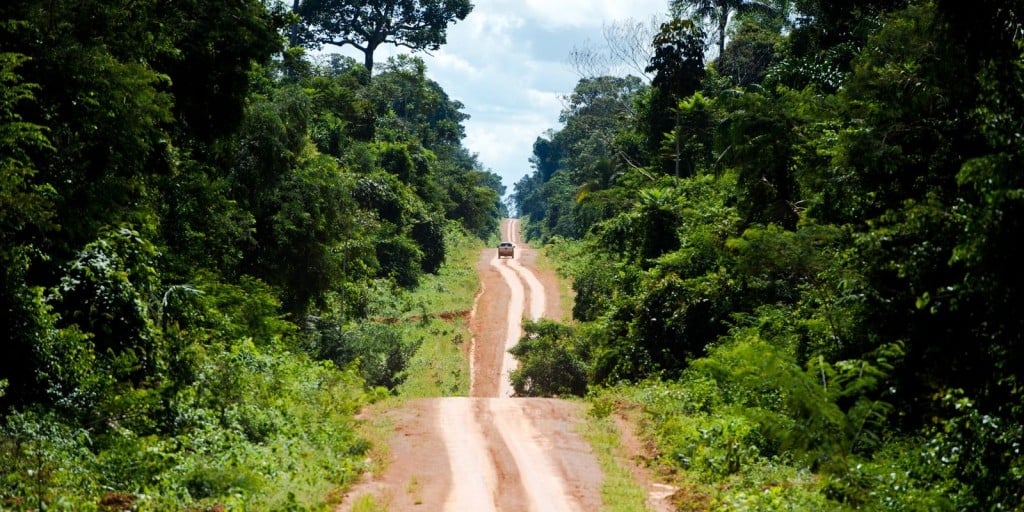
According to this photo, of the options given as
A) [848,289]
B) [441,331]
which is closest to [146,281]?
[848,289]

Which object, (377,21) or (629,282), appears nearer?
(629,282)

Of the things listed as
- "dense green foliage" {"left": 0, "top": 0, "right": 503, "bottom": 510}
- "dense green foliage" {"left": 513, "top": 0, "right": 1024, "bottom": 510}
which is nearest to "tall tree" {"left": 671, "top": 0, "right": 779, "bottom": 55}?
"dense green foliage" {"left": 513, "top": 0, "right": 1024, "bottom": 510}

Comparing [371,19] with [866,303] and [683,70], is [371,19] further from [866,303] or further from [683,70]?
[866,303]

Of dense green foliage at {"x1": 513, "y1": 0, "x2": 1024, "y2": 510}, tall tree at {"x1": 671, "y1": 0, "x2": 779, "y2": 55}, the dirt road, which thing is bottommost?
the dirt road

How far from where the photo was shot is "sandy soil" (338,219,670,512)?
46.4 feet

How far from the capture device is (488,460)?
1700cm

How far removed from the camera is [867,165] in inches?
600

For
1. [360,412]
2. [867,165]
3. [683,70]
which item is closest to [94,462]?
[360,412]

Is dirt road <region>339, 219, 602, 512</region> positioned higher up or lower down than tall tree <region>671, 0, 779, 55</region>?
lower down

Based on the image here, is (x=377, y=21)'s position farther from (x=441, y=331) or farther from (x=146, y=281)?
(x=146, y=281)

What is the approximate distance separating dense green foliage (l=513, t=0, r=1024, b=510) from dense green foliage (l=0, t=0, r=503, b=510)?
277 inches

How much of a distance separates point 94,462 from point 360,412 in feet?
Answer: 33.8

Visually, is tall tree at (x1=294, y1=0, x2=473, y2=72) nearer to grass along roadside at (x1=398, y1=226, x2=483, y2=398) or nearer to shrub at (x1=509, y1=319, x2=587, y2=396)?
grass along roadside at (x1=398, y1=226, x2=483, y2=398)

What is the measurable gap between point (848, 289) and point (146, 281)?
38.5 ft
